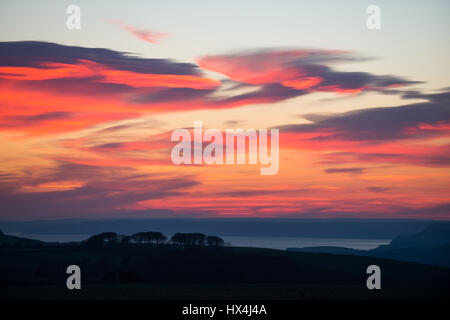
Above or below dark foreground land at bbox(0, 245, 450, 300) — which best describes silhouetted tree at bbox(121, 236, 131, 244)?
above

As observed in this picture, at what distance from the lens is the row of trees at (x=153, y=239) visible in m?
139

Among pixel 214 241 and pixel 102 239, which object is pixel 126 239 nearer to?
pixel 102 239

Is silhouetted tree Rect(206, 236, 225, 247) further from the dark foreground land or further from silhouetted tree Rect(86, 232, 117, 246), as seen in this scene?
silhouetted tree Rect(86, 232, 117, 246)

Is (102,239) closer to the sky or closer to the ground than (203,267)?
closer to the sky

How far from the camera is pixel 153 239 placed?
148 m

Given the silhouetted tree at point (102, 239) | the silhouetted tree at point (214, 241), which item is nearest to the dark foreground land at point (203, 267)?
the silhouetted tree at point (102, 239)

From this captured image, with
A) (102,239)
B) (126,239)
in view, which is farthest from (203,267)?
(102,239)

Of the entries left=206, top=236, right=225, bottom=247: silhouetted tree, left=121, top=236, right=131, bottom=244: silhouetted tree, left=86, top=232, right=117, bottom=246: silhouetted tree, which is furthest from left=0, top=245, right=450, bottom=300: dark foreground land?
left=206, top=236, right=225, bottom=247: silhouetted tree

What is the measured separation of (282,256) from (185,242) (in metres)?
27.7

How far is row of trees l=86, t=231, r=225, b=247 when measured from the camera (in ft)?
456

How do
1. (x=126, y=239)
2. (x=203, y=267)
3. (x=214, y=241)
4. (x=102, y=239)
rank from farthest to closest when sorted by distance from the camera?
1. (x=214, y=241)
2. (x=126, y=239)
3. (x=102, y=239)
4. (x=203, y=267)
